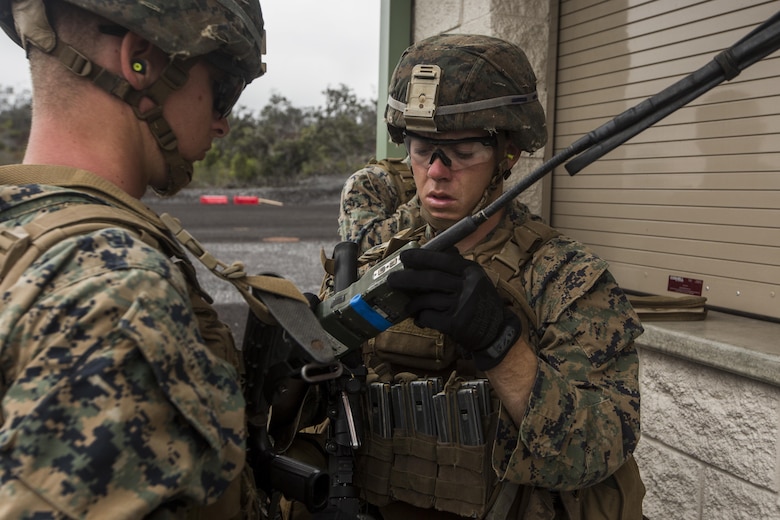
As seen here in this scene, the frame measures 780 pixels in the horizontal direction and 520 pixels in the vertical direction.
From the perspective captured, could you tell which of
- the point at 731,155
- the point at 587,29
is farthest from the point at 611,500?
the point at 587,29

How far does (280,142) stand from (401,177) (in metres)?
15.3

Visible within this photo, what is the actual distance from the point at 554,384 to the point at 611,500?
0.44 meters

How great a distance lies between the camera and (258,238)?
36.7 feet

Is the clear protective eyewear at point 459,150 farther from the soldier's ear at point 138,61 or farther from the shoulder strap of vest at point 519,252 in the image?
the soldier's ear at point 138,61

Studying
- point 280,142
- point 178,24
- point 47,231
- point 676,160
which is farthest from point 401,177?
point 280,142

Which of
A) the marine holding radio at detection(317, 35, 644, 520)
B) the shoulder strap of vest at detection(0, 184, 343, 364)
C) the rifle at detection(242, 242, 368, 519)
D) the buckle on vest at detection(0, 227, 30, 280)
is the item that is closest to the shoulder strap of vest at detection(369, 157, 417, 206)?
the marine holding radio at detection(317, 35, 644, 520)

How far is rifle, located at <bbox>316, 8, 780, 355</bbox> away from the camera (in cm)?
127

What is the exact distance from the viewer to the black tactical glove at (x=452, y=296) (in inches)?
63.0

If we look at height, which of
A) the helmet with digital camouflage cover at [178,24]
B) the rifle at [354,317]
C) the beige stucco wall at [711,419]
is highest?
the helmet with digital camouflage cover at [178,24]

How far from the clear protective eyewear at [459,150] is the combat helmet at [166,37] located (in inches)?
32.1

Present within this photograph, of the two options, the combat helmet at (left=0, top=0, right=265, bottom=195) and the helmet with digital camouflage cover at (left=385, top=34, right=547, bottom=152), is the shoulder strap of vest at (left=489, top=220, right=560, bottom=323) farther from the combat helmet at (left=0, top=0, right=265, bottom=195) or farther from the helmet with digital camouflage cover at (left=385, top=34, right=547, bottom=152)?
the combat helmet at (left=0, top=0, right=265, bottom=195)

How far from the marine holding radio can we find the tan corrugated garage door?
48.3 inches

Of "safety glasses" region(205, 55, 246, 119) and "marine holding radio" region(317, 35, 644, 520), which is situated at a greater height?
"safety glasses" region(205, 55, 246, 119)

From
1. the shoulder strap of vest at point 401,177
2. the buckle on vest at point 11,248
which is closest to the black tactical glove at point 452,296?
the buckle on vest at point 11,248
